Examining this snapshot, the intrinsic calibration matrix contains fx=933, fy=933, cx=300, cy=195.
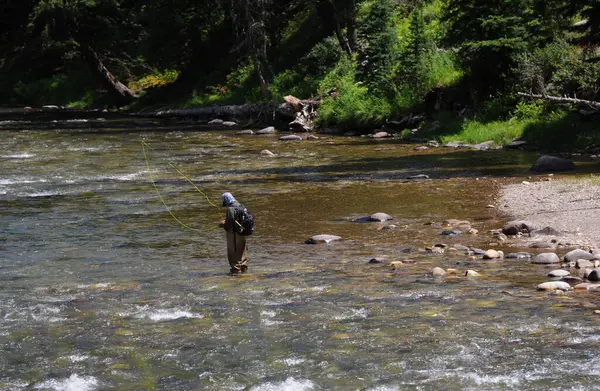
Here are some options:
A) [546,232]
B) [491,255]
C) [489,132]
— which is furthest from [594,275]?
[489,132]

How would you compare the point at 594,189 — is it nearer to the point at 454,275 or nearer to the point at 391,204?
the point at 391,204

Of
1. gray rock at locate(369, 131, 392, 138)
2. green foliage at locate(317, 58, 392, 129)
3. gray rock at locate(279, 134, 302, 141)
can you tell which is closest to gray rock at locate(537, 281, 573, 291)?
gray rock at locate(369, 131, 392, 138)

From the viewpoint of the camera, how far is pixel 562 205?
18.2 metres

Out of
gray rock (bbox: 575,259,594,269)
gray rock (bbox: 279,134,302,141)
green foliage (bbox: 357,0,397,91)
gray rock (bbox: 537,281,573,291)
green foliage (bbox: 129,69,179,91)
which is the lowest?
gray rock (bbox: 279,134,302,141)

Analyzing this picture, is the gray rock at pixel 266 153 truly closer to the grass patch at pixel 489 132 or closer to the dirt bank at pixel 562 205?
the grass patch at pixel 489 132

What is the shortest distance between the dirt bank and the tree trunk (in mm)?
41884

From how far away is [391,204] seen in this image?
20500mm

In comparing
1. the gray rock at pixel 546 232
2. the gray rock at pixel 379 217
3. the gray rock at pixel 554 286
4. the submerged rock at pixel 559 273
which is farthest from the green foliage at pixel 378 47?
the gray rock at pixel 554 286

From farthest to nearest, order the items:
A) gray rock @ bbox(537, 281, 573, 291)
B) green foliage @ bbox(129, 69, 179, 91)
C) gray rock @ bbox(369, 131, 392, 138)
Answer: green foliage @ bbox(129, 69, 179, 91), gray rock @ bbox(369, 131, 392, 138), gray rock @ bbox(537, 281, 573, 291)

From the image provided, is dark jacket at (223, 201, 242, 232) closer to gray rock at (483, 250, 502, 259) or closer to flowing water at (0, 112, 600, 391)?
flowing water at (0, 112, 600, 391)

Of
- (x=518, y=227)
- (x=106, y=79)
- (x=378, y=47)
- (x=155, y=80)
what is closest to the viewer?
(x=518, y=227)

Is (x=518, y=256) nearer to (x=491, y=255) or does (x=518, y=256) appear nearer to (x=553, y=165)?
(x=491, y=255)

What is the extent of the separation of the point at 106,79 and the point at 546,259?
49232 millimetres

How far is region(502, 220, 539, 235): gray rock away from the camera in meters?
16.5
